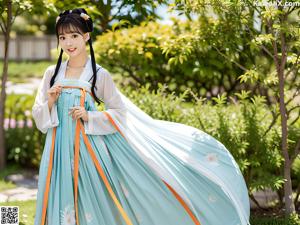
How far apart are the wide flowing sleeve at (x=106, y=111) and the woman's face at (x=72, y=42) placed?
0.66 ft

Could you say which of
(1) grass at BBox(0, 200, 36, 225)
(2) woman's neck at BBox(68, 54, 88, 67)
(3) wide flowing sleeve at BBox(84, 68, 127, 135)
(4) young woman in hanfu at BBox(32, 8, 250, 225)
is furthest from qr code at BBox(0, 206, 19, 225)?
(2) woman's neck at BBox(68, 54, 88, 67)

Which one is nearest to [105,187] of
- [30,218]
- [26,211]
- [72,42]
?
[72,42]

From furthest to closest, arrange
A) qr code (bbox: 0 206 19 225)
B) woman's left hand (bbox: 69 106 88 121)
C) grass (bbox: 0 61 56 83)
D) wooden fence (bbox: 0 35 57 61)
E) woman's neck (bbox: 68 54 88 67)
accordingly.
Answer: wooden fence (bbox: 0 35 57 61), grass (bbox: 0 61 56 83), qr code (bbox: 0 206 19 225), woman's neck (bbox: 68 54 88 67), woman's left hand (bbox: 69 106 88 121)

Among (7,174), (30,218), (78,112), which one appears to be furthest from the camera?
(7,174)

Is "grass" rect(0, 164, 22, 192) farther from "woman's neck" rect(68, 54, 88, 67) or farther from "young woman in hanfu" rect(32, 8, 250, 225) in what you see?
"woman's neck" rect(68, 54, 88, 67)

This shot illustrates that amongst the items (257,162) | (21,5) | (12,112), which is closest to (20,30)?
(12,112)

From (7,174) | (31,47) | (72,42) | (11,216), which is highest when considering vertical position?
(72,42)

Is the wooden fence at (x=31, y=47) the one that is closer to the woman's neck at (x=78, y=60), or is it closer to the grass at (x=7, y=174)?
the grass at (x=7, y=174)

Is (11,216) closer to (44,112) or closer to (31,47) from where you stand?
(44,112)

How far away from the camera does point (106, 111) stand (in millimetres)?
3441

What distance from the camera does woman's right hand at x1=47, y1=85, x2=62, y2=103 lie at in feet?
10.9

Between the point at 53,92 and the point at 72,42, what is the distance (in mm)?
343

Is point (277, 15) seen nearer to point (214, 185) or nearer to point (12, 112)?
point (214, 185)

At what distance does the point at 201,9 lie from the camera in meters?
4.21
